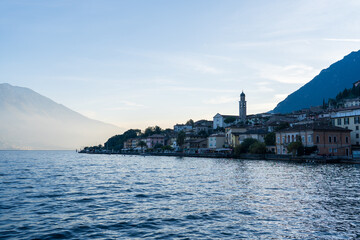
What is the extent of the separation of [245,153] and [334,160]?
121 ft

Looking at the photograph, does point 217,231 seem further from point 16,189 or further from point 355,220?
point 16,189

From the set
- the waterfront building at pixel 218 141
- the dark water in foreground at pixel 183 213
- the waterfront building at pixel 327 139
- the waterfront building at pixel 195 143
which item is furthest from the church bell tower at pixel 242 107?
the dark water in foreground at pixel 183 213

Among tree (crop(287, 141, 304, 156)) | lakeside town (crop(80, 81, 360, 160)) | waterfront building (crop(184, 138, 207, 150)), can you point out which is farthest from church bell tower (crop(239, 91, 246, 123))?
tree (crop(287, 141, 304, 156))

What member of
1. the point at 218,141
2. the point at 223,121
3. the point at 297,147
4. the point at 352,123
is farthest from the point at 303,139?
the point at 223,121

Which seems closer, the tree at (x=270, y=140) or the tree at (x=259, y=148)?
the tree at (x=259, y=148)

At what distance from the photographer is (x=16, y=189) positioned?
28.4 metres

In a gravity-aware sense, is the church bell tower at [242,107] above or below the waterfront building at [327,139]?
above

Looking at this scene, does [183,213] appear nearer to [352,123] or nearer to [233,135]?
[352,123]

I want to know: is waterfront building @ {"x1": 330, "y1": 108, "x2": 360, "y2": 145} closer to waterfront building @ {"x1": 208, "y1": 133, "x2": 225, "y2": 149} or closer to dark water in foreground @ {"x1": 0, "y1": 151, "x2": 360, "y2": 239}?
waterfront building @ {"x1": 208, "y1": 133, "x2": 225, "y2": 149}

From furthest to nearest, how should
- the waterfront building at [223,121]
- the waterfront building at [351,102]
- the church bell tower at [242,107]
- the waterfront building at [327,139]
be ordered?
the church bell tower at [242,107] < the waterfront building at [223,121] < the waterfront building at [351,102] < the waterfront building at [327,139]

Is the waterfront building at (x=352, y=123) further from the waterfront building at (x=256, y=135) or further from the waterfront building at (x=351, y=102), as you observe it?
the waterfront building at (x=351, y=102)

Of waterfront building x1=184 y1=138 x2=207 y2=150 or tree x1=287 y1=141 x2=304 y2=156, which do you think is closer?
tree x1=287 y1=141 x2=304 y2=156

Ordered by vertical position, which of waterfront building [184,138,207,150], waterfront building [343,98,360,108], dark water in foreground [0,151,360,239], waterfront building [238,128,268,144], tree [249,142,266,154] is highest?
waterfront building [343,98,360,108]

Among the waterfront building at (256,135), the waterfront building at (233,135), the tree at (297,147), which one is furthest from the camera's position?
the waterfront building at (233,135)
